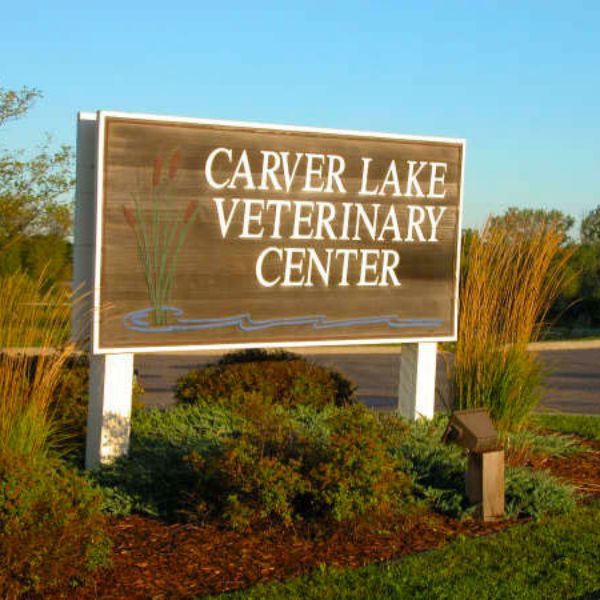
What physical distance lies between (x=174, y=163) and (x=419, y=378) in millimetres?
3438

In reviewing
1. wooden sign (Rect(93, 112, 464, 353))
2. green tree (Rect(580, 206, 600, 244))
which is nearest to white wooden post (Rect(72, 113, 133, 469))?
wooden sign (Rect(93, 112, 464, 353))

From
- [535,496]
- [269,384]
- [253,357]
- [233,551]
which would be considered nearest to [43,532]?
[233,551]

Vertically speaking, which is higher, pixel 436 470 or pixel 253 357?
pixel 253 357

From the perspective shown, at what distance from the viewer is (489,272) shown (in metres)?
9.25

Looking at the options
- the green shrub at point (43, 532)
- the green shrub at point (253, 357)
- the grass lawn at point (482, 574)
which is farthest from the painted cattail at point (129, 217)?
the grass lawn at point (482, 574)

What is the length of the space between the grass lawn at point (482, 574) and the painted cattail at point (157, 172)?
3.49 meters

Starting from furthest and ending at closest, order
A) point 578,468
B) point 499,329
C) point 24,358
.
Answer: point 499,329 → point 578,468 → point 24,358

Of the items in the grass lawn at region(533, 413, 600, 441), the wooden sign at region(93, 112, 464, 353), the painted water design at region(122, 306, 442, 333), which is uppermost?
the wooden sign at region(93, 112, 464, 353)

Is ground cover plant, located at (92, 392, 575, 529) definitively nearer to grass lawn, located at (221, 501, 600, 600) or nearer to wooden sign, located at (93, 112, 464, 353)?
grass lawn, located at (221, 501, 600, 600)

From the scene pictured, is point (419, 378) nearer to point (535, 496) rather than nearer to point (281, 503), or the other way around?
point (535, 496)

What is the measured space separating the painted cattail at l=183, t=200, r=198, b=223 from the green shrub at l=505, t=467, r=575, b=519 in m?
3.28

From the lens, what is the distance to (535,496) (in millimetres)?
7258

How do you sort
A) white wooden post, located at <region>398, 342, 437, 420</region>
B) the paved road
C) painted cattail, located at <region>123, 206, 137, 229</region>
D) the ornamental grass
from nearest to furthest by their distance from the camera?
painted cattail, located at <region>123, 206, 137, 229</region> → the ornamental grass → white wooden post, located at <region>398, 342, 437, 420</region> → the paved road

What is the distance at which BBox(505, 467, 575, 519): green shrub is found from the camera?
7.18 metres
